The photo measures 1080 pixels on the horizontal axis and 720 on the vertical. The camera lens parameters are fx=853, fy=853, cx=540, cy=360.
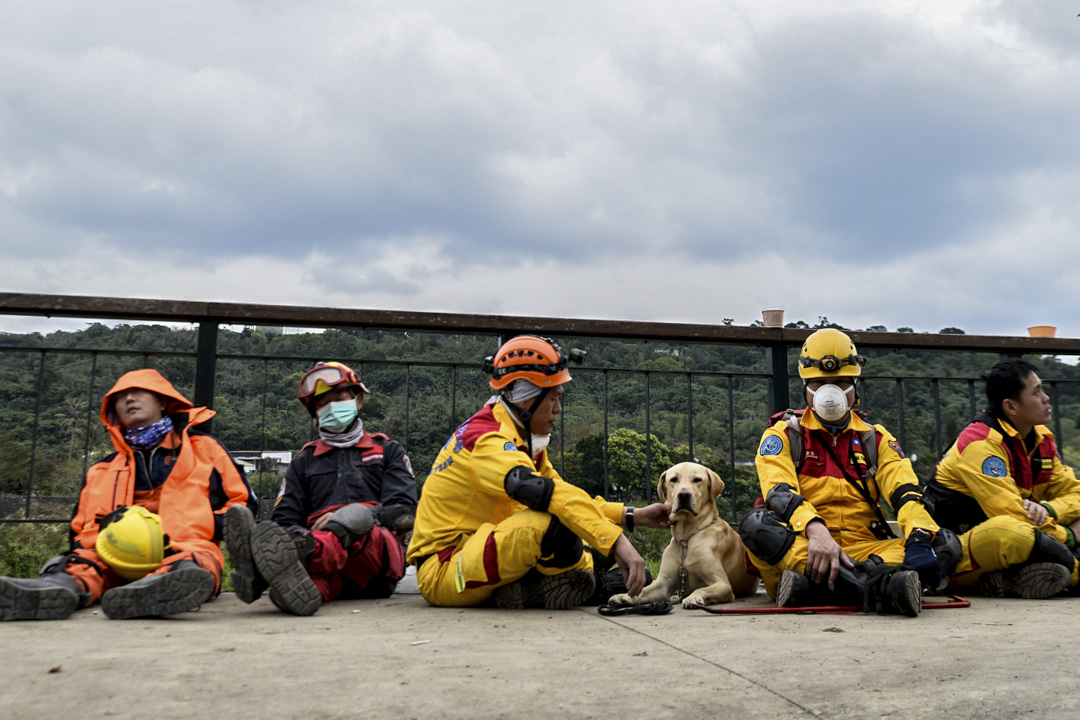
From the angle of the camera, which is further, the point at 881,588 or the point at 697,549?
the point at 697,549

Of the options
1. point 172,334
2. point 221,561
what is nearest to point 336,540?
point 221,561

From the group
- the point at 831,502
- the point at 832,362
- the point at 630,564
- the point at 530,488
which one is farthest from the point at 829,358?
the point at 530,488

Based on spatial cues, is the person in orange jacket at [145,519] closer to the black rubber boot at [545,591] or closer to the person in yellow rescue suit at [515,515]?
the person in yellow rescue suit at [515,515]

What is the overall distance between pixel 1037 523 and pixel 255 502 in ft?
13.2

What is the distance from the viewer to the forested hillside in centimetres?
520

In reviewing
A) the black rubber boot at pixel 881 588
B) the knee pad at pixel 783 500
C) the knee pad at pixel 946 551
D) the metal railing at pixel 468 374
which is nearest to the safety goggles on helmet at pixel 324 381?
the metal railing at pixel 468 374

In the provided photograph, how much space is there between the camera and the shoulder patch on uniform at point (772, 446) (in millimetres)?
4402

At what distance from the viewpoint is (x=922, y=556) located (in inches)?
153

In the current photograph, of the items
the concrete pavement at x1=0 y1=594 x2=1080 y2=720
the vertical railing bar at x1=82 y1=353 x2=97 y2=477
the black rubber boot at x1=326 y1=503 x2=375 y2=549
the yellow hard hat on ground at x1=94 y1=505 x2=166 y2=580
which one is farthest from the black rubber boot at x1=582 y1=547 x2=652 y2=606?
the vertical railing bar at x1=82 y1=353 x2=97 y2=477

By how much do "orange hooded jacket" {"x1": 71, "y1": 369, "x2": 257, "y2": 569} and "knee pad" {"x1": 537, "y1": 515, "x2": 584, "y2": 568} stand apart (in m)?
1.48

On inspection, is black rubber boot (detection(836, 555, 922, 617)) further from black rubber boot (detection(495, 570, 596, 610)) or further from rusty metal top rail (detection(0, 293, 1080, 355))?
rusty metal top rail (detection(0, 293, 1080, 355))

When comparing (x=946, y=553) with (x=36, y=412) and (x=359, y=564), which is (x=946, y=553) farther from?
(x=36, y=412)

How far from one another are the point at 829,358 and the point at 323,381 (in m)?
2.66

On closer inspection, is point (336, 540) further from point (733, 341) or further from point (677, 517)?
point (733, 341)
